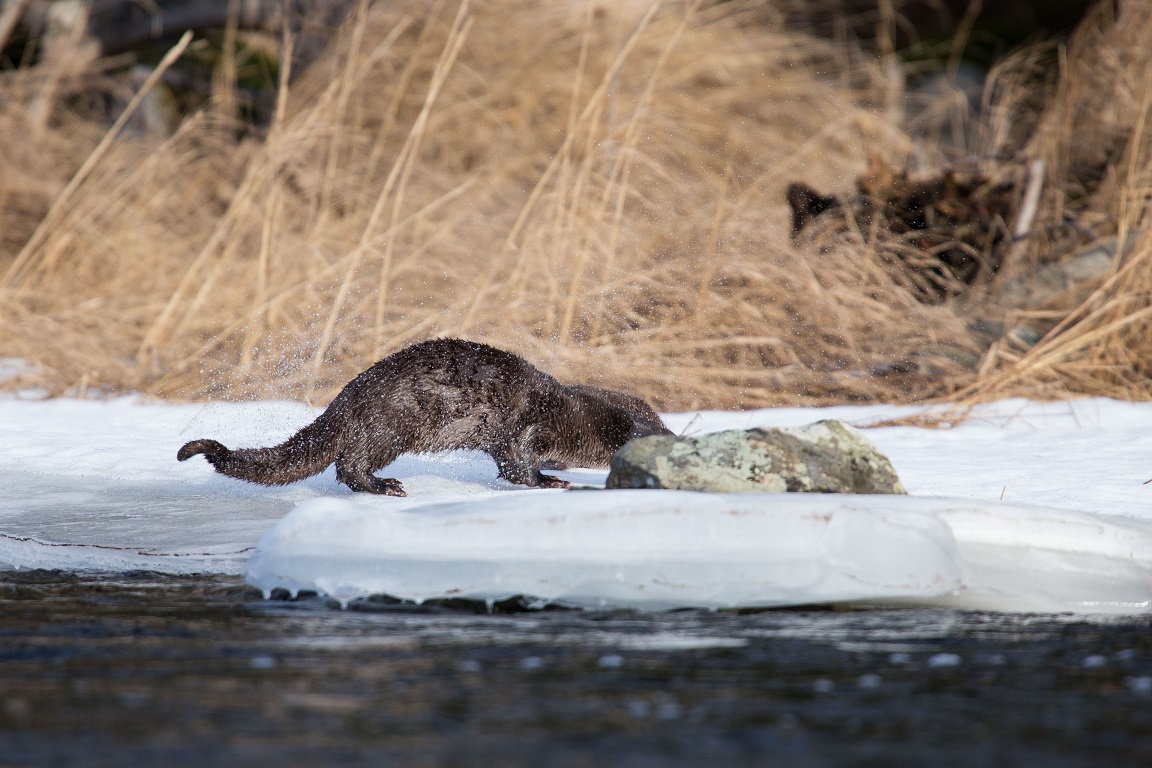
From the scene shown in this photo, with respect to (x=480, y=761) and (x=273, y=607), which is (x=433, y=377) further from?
(x=480, y=761)

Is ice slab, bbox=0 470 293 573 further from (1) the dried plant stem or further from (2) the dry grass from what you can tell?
(1) the dried plant stem

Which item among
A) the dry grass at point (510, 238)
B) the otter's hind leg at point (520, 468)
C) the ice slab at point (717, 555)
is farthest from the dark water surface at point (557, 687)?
the dry grass at point (510, 238)

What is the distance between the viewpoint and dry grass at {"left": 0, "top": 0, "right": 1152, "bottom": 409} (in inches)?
215

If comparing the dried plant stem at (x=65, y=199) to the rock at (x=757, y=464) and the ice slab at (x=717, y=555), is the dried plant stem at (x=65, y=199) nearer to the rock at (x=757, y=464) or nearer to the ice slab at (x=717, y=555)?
the rock at (x=757, y=464)

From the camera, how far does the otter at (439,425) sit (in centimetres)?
352

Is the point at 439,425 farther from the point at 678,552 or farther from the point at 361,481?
the point at 678,552

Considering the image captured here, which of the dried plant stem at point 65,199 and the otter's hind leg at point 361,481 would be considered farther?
the dried plant stem at point 65,199

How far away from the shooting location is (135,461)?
414cm

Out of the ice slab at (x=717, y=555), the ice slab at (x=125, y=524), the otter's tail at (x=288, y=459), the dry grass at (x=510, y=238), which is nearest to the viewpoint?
the ice slab at (x=717, y=555)

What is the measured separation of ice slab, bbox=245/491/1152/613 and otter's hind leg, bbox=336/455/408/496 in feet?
3.19

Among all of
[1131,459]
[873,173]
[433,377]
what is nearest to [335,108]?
[873,173]

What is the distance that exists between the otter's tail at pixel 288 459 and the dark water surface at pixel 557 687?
1.06m

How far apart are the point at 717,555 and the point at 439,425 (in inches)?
54.8

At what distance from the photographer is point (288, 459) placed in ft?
11.6
